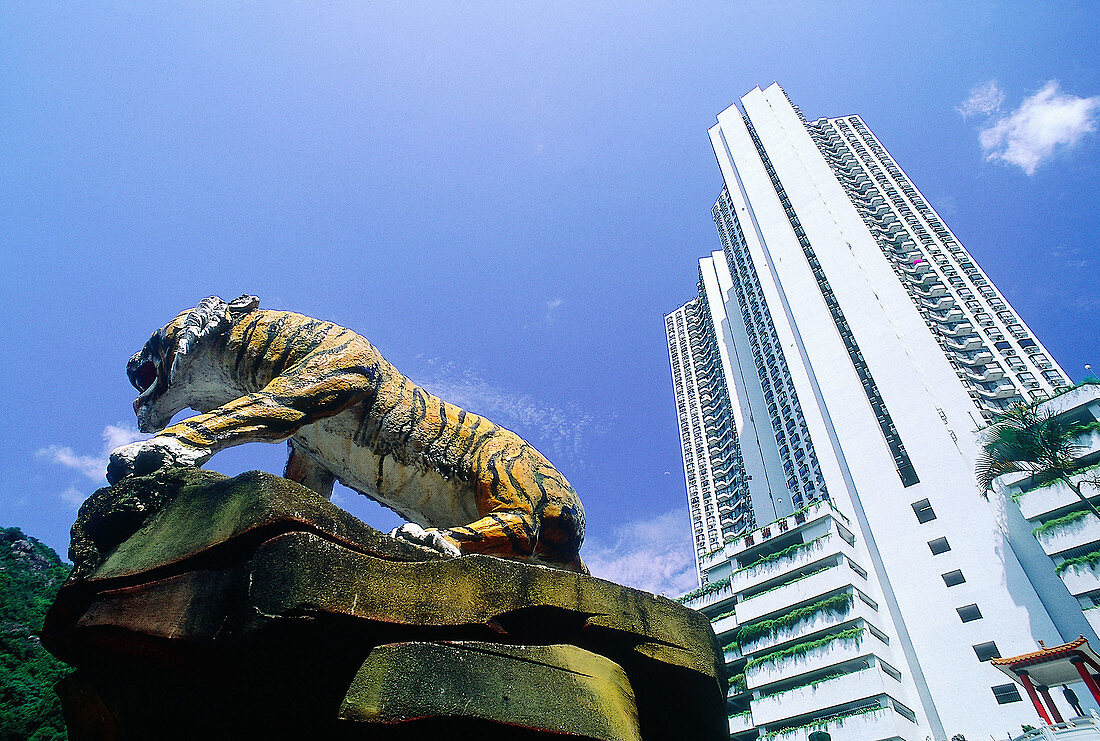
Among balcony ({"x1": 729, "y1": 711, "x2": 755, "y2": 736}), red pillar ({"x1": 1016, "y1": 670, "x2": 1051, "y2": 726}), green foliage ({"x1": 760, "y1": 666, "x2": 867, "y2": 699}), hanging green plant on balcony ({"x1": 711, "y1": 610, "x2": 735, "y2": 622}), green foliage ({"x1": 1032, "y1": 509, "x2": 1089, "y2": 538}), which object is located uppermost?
hanging green plant on balcony ({"x1": 711, "y1": 610, "x2": 735, "y2": 622})

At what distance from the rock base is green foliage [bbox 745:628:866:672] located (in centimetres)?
3252

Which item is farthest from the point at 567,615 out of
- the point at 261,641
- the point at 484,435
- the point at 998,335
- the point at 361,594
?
the point at 998,335

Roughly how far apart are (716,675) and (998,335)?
191ft

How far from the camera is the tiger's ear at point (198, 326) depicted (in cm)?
331

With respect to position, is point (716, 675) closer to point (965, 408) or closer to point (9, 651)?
point (9, 651)

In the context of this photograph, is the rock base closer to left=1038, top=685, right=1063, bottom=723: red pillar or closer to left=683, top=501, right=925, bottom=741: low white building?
left=1038, top=685, right=1063, bottom=723: red pillar

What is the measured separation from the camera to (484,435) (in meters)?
3.58

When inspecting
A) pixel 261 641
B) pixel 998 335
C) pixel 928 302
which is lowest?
pixel 261 641

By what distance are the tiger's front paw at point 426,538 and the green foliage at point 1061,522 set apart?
3341cm

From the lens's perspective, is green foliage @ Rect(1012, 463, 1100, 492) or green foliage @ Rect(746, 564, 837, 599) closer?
green foliage @ Rect(1012, 463, 1100, 492)

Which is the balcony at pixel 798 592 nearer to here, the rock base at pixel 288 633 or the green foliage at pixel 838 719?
the green foliage at pixel 838 719

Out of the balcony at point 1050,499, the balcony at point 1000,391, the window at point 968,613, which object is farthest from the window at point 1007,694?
the balcony at point 1000,391

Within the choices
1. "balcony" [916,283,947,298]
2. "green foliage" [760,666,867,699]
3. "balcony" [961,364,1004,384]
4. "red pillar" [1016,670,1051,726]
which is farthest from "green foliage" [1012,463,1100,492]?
"balcony" [916,283,947,298]

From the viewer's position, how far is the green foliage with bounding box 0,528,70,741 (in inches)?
321
